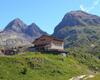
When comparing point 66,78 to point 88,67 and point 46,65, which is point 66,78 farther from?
point 88,67

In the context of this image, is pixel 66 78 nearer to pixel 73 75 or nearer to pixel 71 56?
pixel 73 75

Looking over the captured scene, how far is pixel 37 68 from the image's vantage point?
356 feet

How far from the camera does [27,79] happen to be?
9462cm

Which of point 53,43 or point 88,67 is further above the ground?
point 53,43

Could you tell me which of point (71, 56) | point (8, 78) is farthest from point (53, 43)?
point (8, 78)

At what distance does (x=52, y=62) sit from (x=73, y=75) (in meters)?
10.4

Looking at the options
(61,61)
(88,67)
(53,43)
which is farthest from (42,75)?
(53,43)

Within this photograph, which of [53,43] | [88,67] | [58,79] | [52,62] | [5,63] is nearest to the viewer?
[58,79]

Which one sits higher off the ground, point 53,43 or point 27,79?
point 53,43

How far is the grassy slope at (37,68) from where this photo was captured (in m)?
98.2

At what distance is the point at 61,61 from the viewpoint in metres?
122

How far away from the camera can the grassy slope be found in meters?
98.2

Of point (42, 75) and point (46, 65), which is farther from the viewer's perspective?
point (46, 65)

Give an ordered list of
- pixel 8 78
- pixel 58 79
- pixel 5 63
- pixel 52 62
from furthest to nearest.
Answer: pixel 52 62
pixel 5 63
pixel 58 79
pixel 8 78
